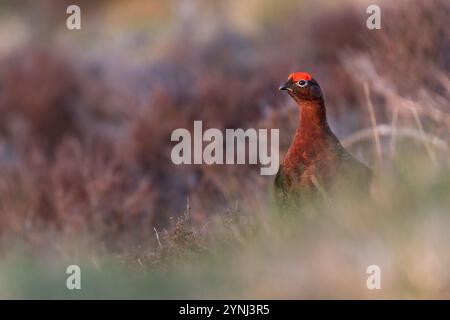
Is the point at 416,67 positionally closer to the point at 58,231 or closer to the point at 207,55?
the point at 58,231

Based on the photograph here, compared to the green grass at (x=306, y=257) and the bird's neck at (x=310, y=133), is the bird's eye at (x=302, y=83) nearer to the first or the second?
the bird's neck at (x=310, y=133)

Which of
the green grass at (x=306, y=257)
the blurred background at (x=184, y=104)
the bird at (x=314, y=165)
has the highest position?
the blurred background at (x=184, y=104)

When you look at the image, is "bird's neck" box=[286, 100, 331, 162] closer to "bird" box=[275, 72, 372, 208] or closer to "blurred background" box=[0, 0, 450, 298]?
"bird" box=[275, 72, 372, 208]

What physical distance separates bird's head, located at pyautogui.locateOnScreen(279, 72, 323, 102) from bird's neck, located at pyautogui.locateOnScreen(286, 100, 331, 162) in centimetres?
5

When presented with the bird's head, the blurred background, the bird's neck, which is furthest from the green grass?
the bird's head

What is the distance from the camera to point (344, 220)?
4.19 meters

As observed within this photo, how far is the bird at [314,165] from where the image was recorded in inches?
199

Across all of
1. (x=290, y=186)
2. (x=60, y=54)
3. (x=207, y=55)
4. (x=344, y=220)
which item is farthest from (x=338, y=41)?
(x=344, y=220)

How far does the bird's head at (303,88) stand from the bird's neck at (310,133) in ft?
0.18

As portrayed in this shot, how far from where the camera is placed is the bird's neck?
526 centimetres

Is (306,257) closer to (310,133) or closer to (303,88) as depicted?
(310,133)

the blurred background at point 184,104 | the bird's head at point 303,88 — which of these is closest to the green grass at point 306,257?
the blurred background at point 184,104

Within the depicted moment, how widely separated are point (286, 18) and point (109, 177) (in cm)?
844

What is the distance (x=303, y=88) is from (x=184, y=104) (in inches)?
291
